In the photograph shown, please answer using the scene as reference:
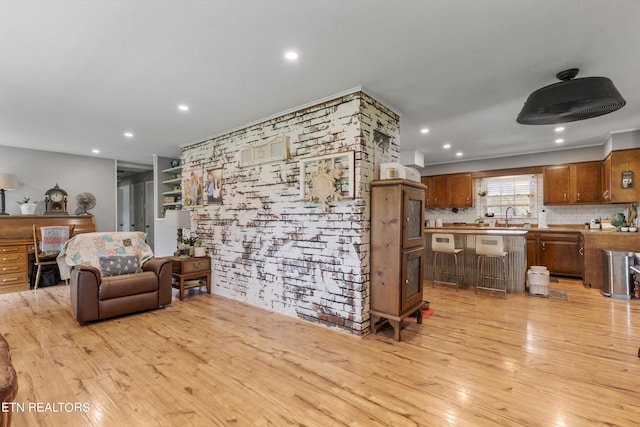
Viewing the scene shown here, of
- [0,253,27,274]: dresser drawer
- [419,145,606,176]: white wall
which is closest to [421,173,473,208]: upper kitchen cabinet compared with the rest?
[419,145,606,176]: white wall

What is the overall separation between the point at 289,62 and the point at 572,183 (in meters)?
6.36

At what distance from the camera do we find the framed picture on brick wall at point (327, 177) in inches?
126

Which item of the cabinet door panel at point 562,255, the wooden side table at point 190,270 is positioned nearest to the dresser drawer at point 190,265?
the wooden side table at point 190,270

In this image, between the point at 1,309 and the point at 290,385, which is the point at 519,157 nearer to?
the point at 290,385

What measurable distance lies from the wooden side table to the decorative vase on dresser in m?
2.95

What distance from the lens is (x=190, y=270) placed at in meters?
4.64

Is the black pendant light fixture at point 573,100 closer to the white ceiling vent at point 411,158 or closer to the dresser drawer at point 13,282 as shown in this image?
the white ceiling vent at point 411,158

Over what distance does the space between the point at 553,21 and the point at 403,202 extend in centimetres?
174

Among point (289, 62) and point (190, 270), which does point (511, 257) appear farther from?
point (190, 270)

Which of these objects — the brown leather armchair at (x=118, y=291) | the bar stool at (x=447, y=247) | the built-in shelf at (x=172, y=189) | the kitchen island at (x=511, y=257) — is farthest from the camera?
the built-in shelf at (x=172, y=189)

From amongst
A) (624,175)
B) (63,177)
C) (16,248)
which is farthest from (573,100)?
(63,177)

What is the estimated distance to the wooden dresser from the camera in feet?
16.9

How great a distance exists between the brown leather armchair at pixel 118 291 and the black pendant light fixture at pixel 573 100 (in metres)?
4.63

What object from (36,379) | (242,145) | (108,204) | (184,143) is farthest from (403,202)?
(108,204)
